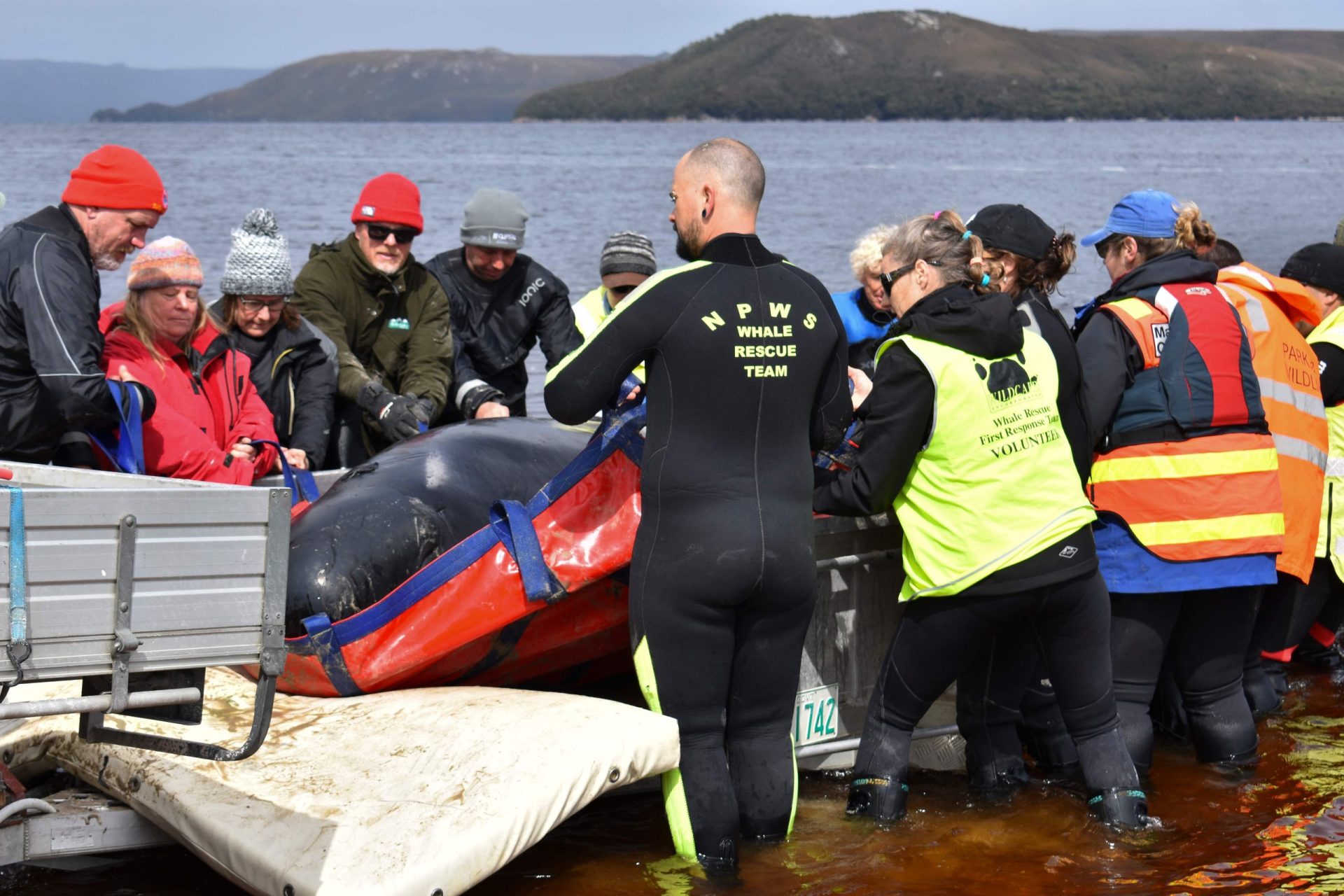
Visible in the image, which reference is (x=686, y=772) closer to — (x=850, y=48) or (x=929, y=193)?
(x=929, y=193)

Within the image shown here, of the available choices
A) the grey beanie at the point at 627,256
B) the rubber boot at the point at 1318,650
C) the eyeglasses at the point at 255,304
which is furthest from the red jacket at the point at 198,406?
the rubber boot at the point at 1318,650

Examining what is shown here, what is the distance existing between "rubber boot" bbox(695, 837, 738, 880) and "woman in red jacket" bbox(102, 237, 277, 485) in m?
2.33

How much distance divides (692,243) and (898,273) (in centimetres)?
69

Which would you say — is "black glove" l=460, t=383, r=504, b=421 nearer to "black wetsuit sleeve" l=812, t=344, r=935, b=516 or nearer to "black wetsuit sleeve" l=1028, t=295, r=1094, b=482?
"black wetsuit sleeve" l=812, t=344, r=935, b=516

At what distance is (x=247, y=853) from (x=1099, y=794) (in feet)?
8.13

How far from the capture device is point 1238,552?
4609 millimetres

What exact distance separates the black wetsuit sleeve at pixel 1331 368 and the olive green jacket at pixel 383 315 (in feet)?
12.1

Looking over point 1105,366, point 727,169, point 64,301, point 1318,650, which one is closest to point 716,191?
point 727,169

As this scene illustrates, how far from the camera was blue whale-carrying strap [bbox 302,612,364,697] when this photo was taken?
435cm

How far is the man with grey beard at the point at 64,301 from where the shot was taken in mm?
4602

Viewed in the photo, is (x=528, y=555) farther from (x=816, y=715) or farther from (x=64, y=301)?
(x=64, y=301)

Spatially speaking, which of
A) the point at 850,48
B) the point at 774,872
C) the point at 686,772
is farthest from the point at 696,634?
the point at 850,48

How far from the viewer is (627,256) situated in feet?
20.4

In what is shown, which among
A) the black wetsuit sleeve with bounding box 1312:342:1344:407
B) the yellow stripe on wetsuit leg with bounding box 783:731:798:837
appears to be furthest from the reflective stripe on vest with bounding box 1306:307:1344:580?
the yellow stripe on wetsuit leg with bounding box 783:731:798:837
